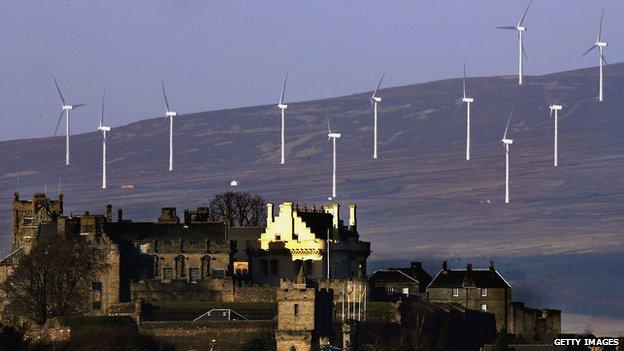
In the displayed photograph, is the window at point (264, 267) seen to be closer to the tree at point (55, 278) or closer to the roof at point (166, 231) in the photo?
the roof at point (166, 231)

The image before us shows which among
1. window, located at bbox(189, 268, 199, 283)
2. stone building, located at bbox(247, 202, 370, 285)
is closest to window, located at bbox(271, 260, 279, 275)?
stone building, located at bbox(247, 202, 370, 285)

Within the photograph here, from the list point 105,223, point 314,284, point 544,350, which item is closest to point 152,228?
point 105,223

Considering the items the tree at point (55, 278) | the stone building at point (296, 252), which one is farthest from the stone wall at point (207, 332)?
the stone building at point (296, 252)

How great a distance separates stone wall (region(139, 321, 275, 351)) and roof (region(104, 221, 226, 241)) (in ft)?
66.3

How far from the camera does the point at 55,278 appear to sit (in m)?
187

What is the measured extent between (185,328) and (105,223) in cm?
2600

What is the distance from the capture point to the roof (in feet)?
Answer: 636

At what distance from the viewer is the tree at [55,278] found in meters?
185

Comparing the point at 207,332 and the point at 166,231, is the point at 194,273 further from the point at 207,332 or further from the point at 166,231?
the point at 207,332

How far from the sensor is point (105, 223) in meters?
198

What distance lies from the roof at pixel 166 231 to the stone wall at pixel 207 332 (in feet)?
66.3

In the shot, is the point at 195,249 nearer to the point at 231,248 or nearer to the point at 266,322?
the point at 231,248

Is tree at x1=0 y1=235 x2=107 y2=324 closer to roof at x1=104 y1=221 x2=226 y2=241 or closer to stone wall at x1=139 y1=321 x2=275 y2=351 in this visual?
roof at x1=104 y1=221 x2=226 y2=241

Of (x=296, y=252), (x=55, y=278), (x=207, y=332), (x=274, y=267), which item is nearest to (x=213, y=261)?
(x=274, y=267)
